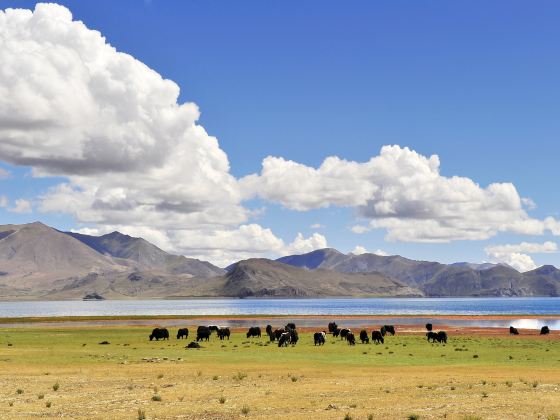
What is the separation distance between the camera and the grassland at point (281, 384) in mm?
25562

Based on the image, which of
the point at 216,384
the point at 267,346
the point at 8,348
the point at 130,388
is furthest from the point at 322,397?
the point at 8,348

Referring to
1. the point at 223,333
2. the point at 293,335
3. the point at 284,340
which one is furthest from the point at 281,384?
the point at 223,333

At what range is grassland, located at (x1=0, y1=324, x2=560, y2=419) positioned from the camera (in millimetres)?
25562

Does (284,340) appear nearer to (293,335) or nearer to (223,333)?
(293,335)

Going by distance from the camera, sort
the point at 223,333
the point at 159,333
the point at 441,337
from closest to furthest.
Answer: the point at 441,337 < the point at 223,333 < the point at 159,333

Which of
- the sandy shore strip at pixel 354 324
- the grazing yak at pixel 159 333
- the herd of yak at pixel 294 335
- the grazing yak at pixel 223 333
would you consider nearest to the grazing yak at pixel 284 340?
the herd of yak at pixel 294 335

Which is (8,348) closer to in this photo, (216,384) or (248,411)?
(216,384)

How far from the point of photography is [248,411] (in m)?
25.4

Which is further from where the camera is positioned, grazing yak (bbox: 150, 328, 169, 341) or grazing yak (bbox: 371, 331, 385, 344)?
grazing yak (bbox: 150, 328, 169, 341)

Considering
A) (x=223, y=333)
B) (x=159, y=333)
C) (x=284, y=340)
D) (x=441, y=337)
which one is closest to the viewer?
(x=284, y=340)

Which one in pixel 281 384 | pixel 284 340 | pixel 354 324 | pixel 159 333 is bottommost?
pixel 354 324

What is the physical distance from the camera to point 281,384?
33781 mm

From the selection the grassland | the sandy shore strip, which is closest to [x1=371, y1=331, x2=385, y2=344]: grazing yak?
the grassland

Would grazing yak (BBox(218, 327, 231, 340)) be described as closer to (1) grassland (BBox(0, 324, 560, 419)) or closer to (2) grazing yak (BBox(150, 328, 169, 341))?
(2) grazing yak (BBox(150, 328, 169, 341))
